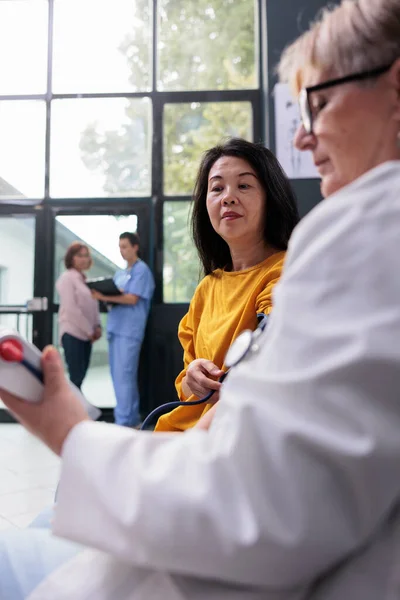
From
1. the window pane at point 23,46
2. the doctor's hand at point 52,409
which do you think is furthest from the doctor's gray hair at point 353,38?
the window pane at point 23,46

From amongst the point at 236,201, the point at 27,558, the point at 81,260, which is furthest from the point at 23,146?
the point at 27,558

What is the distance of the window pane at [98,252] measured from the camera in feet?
13.1

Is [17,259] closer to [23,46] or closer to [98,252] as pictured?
[98,252]

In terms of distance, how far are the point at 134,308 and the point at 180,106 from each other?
67.7 inches

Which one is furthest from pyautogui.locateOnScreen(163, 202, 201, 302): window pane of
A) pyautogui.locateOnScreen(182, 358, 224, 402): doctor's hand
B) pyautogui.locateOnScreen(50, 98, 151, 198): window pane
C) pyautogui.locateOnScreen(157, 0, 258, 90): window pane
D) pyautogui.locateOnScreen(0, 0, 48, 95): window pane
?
pyautogui.locateOnScreen(182, 358, 224, 402): doctor's hand

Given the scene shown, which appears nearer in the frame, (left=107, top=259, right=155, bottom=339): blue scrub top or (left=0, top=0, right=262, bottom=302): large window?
(left=107, top=259, right=155, bottom=339): blue scrub top

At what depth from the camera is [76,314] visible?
3607mm

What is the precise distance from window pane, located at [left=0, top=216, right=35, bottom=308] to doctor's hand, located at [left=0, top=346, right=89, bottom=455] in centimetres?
379

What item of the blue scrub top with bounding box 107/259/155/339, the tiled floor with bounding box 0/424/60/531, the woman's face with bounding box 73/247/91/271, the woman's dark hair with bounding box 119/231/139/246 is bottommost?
the tiled floor with bounding box 0/424/60/531

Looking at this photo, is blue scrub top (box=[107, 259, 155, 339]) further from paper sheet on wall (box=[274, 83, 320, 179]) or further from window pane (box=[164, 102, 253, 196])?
paper sheet on wall (box=[274, 83, 320, 179])

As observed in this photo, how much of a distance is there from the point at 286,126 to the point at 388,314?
11.6ft

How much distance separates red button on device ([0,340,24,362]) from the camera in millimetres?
461

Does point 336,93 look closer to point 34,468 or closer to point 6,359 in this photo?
point 6,359

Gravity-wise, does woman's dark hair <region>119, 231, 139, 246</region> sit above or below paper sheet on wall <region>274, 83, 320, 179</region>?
below
